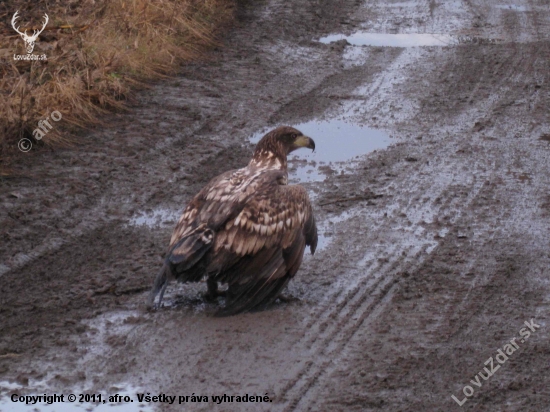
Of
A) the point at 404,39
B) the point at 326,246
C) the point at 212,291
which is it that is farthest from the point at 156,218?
the point at 404,39

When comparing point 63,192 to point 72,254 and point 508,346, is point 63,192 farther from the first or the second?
point 508,346

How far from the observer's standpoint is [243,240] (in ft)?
18.2

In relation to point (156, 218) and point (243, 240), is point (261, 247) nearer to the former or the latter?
point (243, 240)

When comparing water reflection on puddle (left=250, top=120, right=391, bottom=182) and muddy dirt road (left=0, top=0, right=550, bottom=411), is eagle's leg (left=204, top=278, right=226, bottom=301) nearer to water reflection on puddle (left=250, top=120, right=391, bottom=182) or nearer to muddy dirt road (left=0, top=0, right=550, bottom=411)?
muddy dirt road (left=0, top=0, right=550, bottom=411)

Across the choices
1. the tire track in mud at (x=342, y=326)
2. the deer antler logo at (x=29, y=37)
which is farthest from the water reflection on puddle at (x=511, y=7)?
the tire track in mud at (x=342, y=326)

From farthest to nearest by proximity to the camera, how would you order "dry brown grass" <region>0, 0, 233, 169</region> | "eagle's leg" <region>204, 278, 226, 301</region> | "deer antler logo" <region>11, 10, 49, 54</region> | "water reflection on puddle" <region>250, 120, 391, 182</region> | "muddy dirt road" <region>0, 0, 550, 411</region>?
"deer antler logo" <region>11, 10, 49, 54</region>
"dry brown grass" <region>0, 0, 233, 169</region>
"water reflection on puddle" <region>250, 120, 391, 182</region>
"eagle's leg" <region>204, 278, 226, 301</region>
"muddy dirt road" <region>0, 0, 550, 411</region>

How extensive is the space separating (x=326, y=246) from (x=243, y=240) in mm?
1486

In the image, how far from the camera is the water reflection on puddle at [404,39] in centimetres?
1294

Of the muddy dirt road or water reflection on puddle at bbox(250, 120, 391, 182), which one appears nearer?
the muddy dirt road

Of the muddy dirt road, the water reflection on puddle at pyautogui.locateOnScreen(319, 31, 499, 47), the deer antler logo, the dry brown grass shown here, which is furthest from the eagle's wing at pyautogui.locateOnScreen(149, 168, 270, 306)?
the water reflection on puddle at pyautogui.locateOnScreen(319, 31, 499, 47)

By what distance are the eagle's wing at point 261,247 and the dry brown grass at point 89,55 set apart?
10.9 ft

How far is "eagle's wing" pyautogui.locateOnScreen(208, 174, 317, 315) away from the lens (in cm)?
553

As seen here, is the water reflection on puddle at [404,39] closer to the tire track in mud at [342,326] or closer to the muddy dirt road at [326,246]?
the muddy dirt road at [326,246]

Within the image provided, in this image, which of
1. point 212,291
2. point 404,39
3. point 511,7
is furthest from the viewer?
point 511,7
